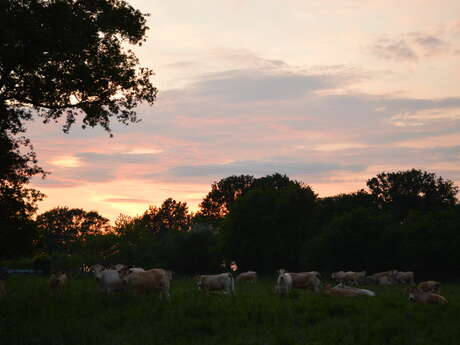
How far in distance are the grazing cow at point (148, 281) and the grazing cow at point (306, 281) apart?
32.0 feet

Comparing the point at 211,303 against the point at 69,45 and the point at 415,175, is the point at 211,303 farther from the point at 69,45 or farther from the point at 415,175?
the point at 415,175

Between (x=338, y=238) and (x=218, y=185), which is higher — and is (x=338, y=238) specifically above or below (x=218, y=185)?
below

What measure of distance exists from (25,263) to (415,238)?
5811cm

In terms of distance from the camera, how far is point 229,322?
809 inches

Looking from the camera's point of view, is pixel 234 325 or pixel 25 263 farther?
pixel 25 263

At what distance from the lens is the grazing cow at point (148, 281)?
88.8 ft

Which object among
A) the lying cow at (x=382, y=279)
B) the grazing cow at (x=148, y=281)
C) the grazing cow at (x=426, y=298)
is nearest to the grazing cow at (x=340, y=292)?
the grazing cow at (x=426, y=298)

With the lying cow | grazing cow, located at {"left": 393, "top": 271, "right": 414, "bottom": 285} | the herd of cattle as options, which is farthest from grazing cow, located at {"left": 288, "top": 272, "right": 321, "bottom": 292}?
grazing cow, located at {"left": 393, "top": 271, "right": 414, "bottom": 285}

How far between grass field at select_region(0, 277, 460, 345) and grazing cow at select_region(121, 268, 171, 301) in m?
1.60

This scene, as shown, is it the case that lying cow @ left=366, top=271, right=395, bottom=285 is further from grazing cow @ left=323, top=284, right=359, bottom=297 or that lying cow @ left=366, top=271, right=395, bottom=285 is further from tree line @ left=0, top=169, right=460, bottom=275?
grazing cow @ left=323, top=284, right=359, bottom=297

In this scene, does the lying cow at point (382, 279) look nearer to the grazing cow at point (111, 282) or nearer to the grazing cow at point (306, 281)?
the grazing cow at point (306, 281)

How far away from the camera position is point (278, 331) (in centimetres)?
1916

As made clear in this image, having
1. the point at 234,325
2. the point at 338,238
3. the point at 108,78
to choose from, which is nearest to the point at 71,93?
the point at 108,78

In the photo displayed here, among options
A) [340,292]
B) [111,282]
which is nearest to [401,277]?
[340,292]
